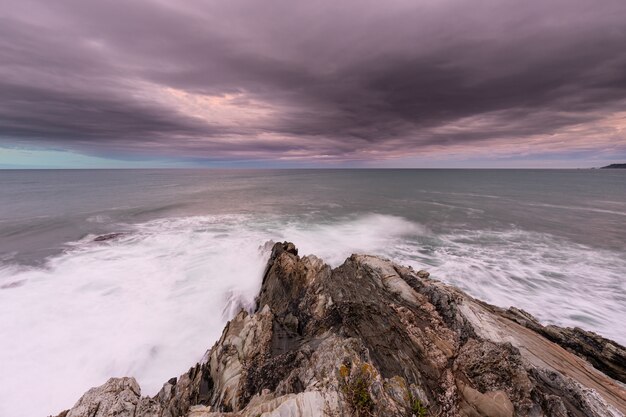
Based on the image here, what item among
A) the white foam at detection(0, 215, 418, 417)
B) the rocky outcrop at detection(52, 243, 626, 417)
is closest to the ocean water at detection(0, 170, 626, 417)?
the white foam at detection(0, 215, 418, 417)

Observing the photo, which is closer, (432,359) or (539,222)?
(432,359)

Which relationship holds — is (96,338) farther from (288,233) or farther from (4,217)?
(4,217)

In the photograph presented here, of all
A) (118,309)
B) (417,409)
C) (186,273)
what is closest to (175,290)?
(186,273)

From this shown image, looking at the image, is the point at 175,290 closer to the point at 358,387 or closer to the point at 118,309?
the point at 118,309

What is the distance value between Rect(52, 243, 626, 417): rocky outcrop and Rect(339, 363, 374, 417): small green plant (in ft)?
0.08

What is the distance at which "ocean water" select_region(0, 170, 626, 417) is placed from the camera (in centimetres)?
1278

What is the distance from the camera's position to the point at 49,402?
10609mm

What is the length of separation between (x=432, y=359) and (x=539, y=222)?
47.7 metres

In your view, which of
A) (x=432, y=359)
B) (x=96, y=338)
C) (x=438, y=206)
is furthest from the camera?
(x=438, y=206)

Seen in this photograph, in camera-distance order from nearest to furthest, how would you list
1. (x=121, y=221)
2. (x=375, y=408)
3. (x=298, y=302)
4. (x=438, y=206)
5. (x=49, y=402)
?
(x=375, y=408) < (x=49, y=402) < (x=298, y=302) < (x=121, y=221) < (x=438, y=206)

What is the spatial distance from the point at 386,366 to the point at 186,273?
19.2 m

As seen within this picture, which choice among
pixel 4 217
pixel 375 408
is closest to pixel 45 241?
pixel 4 217

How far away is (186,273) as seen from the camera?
21.8 m

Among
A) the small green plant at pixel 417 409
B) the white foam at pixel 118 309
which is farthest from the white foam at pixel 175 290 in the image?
the small green plant at pixel 417 409
